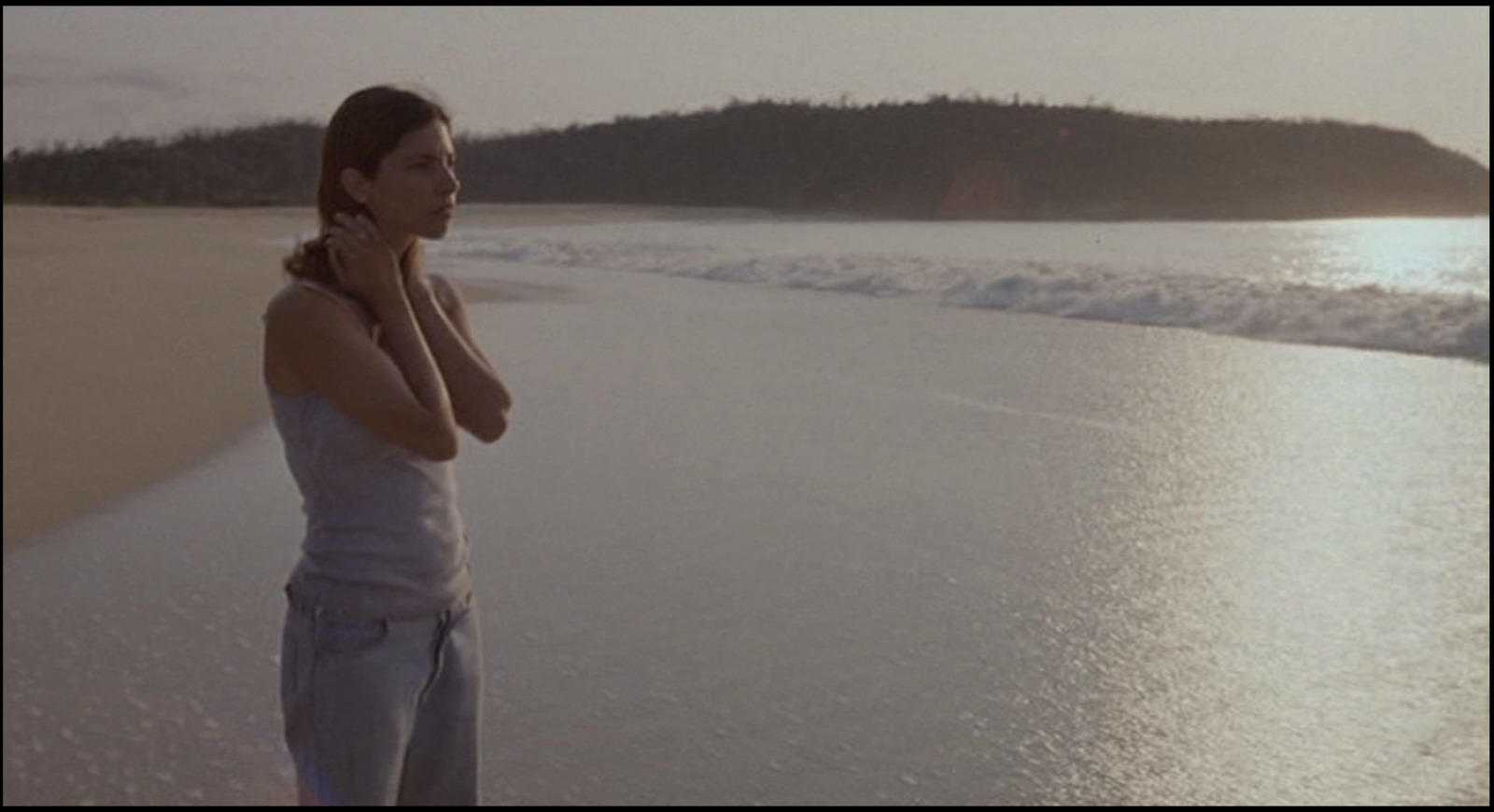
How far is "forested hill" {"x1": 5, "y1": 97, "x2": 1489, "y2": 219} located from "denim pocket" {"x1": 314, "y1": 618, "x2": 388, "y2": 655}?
1465 inches

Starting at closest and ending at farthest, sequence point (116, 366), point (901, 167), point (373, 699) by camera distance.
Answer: point (373, 699), point (116, 366), point (901, 167)

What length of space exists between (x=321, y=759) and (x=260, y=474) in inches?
159

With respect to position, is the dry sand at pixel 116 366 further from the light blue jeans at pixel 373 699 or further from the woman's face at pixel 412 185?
the woman's face at pixel 412 185

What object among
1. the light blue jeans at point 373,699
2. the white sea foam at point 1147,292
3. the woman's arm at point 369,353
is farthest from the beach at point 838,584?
the white sea foam at point 1147,292

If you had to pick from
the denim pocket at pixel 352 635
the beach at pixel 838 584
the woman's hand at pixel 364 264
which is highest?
the woman's hand at pixel 364 264

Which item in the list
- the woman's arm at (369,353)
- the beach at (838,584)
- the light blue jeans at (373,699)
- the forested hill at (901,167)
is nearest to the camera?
the woman's arm at (369,353)

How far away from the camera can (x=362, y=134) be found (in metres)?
1.87

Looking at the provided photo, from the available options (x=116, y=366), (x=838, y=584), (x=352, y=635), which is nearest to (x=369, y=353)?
(x=352, y=635)

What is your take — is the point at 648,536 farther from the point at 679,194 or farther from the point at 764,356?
the point at 679,194

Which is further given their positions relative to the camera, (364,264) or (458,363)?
(458,363)

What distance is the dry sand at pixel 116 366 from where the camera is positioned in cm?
568

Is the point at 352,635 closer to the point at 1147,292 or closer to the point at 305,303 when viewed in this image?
the point at 305,303

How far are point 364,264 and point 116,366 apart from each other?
22.4 ft

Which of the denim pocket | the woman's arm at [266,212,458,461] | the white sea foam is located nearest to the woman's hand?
the woman's arm at [266,212,458,461]
